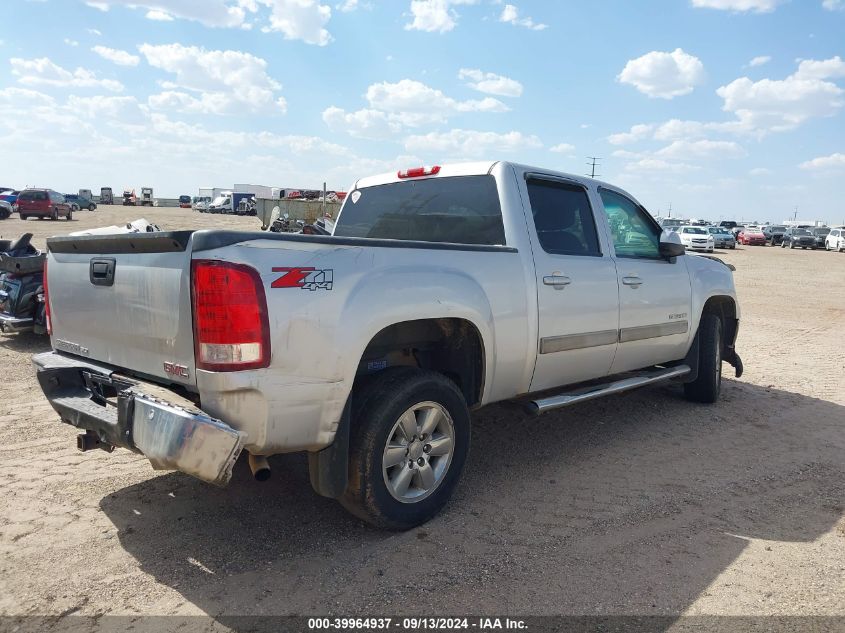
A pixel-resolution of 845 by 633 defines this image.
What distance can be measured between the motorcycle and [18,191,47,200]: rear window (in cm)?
3118

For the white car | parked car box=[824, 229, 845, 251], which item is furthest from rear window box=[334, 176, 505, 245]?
parked car box=[824, 229, 845, 251]

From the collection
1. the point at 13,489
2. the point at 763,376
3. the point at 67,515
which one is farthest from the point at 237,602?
the point at 763,376

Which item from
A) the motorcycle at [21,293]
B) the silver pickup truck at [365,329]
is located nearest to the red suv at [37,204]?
the motorcycle at [21,293]

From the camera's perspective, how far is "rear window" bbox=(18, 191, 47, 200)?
34.7 metres

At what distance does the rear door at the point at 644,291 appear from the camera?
16.1 feet

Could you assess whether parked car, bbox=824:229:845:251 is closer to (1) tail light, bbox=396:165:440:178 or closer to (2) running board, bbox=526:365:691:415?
(2) running board, bbox=526:365:691:415

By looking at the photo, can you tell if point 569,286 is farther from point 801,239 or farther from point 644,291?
point 801,239

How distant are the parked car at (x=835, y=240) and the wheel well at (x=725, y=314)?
42508 millimetres

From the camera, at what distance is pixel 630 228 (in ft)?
17.3

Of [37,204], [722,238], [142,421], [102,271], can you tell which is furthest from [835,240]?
[142,421]

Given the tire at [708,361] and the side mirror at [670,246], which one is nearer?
the side mirror at [670,246]

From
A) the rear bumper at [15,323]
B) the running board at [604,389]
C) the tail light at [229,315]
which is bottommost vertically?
the rear bumper at [15,323]

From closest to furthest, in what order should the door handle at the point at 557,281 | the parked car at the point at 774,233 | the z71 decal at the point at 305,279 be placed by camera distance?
the z71 decal at the point at 305,279 → the door handle at the point at 557,281 → the parked car at the point at 774,233

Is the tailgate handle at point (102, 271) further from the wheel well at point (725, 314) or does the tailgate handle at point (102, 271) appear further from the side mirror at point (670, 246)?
the wheel well at point (725, 314)
